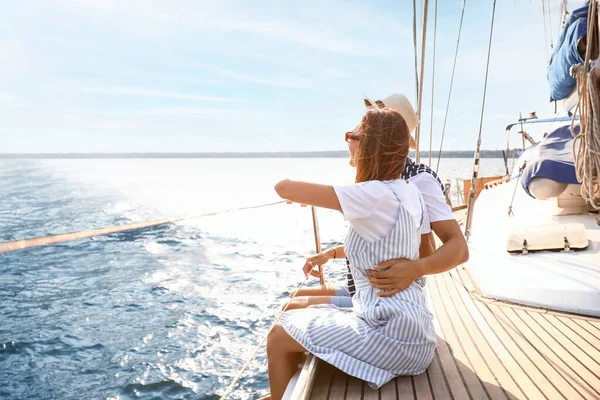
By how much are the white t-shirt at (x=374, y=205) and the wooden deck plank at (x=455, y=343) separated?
673mm

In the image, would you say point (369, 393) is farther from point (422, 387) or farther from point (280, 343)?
point (280, 343)

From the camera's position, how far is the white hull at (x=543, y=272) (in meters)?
2.72

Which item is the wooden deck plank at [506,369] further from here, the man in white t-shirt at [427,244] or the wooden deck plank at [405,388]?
the man in white t-shirt at [427,244]

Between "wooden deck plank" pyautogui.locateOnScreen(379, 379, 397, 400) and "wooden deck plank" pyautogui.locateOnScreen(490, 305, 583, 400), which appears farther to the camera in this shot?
"wooden deck plank" pyautogui.locateOnScreen(490, 305, 583, 400)

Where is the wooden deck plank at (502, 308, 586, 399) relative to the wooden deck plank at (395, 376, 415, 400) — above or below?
below

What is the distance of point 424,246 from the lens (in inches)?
72.2

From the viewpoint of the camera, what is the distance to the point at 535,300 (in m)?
2.82

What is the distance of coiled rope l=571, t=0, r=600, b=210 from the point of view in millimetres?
2914

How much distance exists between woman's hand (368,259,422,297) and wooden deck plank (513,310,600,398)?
0.85 m

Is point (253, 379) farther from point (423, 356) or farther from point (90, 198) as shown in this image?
point (90, 198)

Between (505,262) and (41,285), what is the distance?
10.4 m

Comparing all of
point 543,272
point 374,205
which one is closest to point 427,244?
point 374,205

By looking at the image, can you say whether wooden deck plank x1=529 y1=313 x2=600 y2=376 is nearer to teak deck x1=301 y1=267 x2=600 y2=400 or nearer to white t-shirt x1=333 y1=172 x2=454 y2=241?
teak deck x1=301 y1=267 x2=600 y2=400

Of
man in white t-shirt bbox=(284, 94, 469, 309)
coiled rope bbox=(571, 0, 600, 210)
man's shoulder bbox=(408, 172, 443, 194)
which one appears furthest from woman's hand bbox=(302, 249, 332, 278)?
coiled rope bbox=(571, 0, 600, 210)
